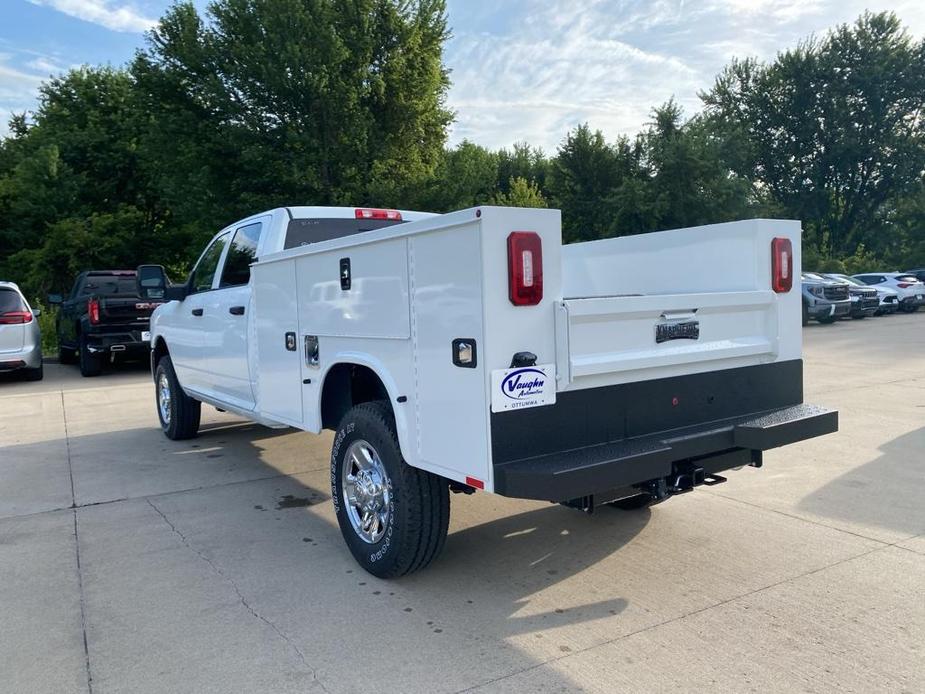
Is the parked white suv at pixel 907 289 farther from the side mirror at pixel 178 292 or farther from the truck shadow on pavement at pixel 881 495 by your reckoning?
the side mirror at pixel 178 292

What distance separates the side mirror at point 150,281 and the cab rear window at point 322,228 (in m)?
1.73

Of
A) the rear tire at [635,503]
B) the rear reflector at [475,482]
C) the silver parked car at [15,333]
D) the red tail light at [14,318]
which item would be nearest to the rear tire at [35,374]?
the silver parked car at [15,333]

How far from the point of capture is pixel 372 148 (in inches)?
846

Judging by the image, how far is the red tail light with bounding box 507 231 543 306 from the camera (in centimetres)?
322

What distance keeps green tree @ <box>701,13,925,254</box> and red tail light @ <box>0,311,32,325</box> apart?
1263 inches

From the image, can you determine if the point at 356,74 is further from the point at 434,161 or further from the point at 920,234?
the point at 920,234

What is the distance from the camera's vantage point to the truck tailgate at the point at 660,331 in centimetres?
343

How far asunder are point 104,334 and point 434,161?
39.8 feet

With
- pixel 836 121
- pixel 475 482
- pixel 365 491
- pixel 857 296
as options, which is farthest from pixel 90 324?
pixel 836 121

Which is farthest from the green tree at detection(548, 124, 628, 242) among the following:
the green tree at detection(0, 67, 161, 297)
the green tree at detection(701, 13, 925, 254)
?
the green tree at detection(0, 67, 161, 297)

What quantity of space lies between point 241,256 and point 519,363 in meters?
3.67

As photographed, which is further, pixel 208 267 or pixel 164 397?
pixel 164 397

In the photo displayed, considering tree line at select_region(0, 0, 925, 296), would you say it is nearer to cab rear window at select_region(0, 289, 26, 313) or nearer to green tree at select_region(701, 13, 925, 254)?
green tree at select_region(701, 13, 925, 254)

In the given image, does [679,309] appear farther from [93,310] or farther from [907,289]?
[907,289]
